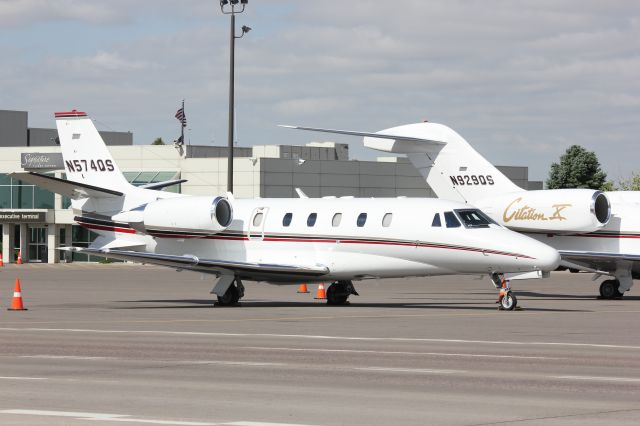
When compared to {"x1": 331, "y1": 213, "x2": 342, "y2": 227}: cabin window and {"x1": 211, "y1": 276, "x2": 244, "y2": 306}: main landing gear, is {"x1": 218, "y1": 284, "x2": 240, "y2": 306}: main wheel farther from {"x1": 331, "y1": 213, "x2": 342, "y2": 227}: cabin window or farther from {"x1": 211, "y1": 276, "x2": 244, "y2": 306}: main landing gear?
{"x1": 331, "y1": 213, "x2": 342, "y2": 227}: cabin window

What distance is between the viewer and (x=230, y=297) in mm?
31828

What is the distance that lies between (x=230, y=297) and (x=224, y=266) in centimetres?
128

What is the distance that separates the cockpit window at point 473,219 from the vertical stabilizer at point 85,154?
34.1ft

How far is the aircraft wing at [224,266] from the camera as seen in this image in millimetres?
30500

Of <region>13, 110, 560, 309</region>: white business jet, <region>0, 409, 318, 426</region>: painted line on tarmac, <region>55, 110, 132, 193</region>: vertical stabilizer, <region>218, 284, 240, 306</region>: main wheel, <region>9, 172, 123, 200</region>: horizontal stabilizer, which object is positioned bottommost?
<region>218, 284, 240, 306</region>: main wheel

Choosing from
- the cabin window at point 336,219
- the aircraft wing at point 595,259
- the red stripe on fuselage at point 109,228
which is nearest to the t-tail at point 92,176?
the red stripe on fuselage at point 109,228

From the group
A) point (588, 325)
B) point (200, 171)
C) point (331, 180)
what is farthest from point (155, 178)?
point (588, 325)

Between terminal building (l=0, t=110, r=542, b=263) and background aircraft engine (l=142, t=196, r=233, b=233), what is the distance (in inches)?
1738

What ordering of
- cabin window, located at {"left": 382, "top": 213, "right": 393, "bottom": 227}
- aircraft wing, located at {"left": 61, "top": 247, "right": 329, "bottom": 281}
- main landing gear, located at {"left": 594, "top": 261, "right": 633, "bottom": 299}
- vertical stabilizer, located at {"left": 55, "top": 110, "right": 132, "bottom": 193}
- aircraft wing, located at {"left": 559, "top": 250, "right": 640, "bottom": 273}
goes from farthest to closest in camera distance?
main landing gear, located at {"left": 594, "top": 261, "right": 633, "bottom": 299} < aircraft wing, located at {"left": 559, "top": 250, "right": 640, "bottom": 273} < vertical stabilizer, located at {"left": 55, "top": 110, "right": 132, "bottom": 193} < aircraft wing, located at {"left": 61, "top": 247, "right": 329, "bottom": 281} < cabin window, located at {"left": 382, "top": 213, "right": 393, "bottom": 227}

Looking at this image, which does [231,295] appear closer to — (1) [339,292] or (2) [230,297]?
(2) [230,297]

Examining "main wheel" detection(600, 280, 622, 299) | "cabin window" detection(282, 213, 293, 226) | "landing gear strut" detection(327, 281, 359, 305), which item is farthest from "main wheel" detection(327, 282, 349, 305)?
"main wheel" detection(600, 280, 622, 299)

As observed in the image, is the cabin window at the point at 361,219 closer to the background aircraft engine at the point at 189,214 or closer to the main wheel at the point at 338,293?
the main wheel at the point at 338,293

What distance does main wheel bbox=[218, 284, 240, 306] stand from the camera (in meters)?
31.8

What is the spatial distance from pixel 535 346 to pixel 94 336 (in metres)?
7.57
